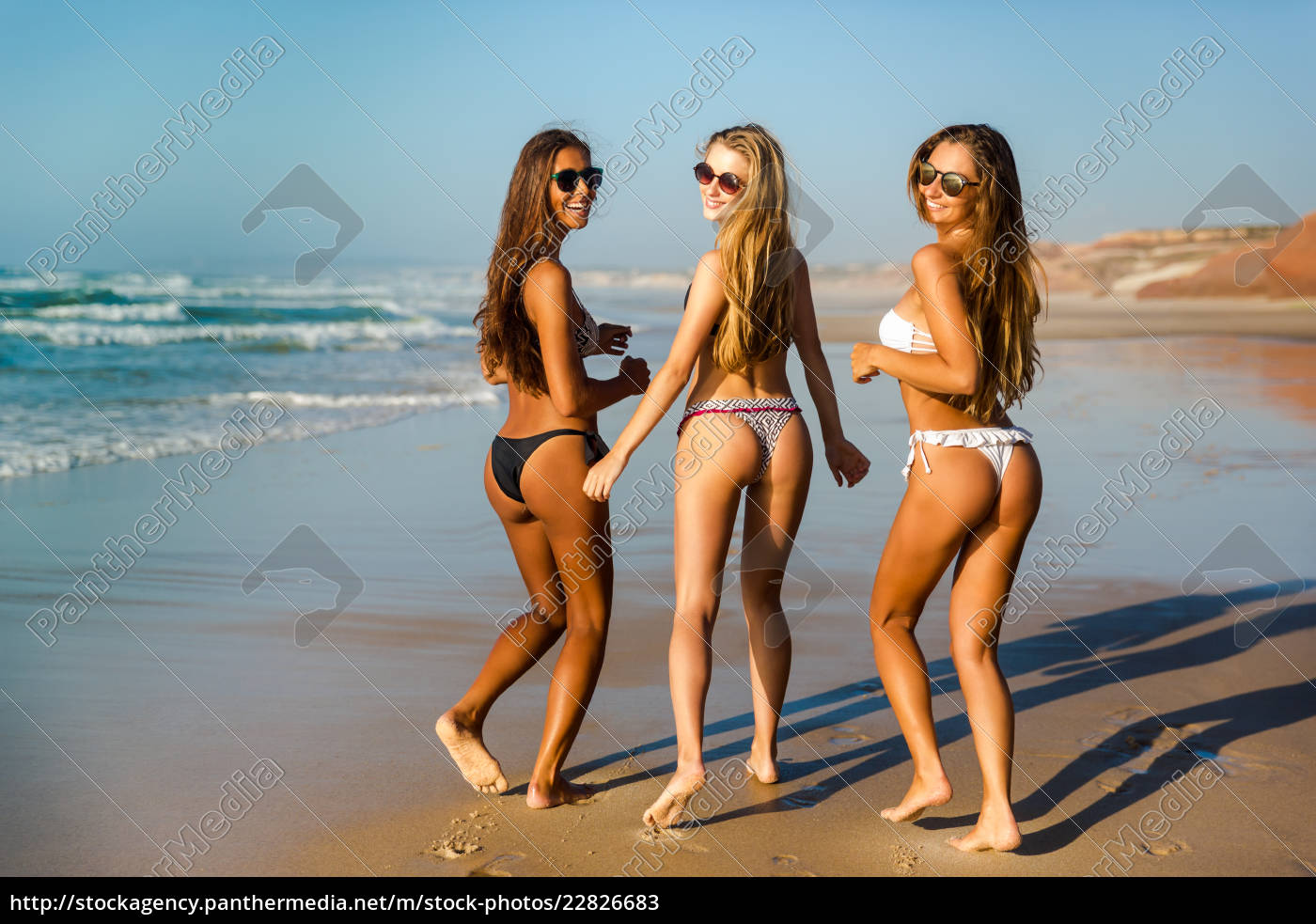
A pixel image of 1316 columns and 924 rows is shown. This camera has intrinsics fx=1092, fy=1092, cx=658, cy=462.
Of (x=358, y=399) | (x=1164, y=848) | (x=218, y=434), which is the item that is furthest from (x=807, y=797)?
(x=358, y=399)

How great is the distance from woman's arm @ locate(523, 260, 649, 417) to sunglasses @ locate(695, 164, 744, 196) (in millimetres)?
525

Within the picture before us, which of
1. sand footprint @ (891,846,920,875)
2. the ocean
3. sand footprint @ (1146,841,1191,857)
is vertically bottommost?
the ocean

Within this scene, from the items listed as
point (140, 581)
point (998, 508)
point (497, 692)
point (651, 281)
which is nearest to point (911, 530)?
point (998, 508)

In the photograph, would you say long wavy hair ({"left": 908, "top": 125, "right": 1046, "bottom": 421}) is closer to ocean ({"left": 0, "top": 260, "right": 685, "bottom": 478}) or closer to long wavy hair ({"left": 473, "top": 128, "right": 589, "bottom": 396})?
long wavy hair ({"left": 473, "top": 128, "right": 589, "bottom": 396})

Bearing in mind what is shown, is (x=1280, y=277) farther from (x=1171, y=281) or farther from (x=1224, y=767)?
(x=1224, y=767)

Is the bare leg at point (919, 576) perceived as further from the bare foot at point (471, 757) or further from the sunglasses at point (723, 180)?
the bare foot at point (471, 757)

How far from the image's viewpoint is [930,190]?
3168 millimetres

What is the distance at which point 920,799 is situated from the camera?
129 inches

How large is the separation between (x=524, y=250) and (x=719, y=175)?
0.65 m

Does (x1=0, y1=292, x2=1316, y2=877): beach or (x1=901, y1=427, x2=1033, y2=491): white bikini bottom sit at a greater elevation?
(x1=901, y1=427, x2=1033, y2=491): white bikini bottom

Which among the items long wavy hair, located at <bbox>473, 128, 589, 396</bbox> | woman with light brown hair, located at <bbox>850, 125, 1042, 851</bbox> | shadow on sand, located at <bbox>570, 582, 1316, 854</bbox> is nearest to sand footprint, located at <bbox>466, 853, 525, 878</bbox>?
shadow on sand, located at <bbox>570, 582, 1316, 854</bbox>

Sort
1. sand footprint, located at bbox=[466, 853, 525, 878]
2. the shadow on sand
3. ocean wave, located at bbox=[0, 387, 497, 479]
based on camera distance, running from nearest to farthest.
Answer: sand footprint, located at bbox=[466, 853, 525, 878] → the shadow on sand → ocean wave, located at bbox=[0, 387, 497, 479]

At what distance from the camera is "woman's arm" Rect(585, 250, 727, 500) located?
328 cm

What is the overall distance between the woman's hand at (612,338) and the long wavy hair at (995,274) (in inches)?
43.5
